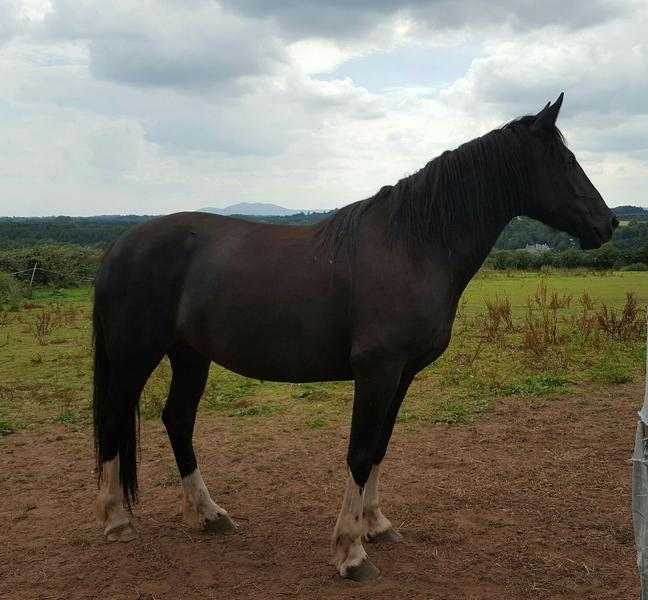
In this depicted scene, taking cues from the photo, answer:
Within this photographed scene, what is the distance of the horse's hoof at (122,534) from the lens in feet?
11.7

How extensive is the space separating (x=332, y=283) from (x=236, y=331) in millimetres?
646

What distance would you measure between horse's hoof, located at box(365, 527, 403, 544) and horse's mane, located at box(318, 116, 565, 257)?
1.78 m

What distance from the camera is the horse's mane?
10.5 ft

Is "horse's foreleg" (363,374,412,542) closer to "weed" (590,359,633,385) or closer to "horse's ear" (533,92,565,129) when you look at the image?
"horse's ear" (533,92,565,129)

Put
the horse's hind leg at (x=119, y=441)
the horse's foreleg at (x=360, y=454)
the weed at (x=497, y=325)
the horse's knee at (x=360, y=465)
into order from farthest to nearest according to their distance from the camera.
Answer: the weed at (x=497, y=325) → the horse's hind leg at (x=119, y=441) → the horse's knee at (x=360, y=465) → the horse's foreleg at (x=360, y=454)

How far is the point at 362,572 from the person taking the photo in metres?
3.11

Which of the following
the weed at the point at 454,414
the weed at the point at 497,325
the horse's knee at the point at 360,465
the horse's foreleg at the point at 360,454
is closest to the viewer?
the horse's foreleg at the point at 360,454

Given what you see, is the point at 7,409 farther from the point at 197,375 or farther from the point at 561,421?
the point at 561,421

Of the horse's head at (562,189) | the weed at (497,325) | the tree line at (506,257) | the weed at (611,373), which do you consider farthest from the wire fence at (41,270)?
the horse's head at (562,189)

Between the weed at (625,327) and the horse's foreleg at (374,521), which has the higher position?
the weed at (625,327)

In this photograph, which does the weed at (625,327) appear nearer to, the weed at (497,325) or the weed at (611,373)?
the weed at (497,325)

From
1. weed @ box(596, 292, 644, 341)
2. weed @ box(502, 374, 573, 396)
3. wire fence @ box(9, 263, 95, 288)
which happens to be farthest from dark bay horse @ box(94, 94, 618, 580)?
wire fence @ box(9, 263, 95, 288)

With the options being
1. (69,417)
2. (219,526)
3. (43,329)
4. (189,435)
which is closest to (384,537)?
(219,526)

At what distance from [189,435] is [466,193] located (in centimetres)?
239
